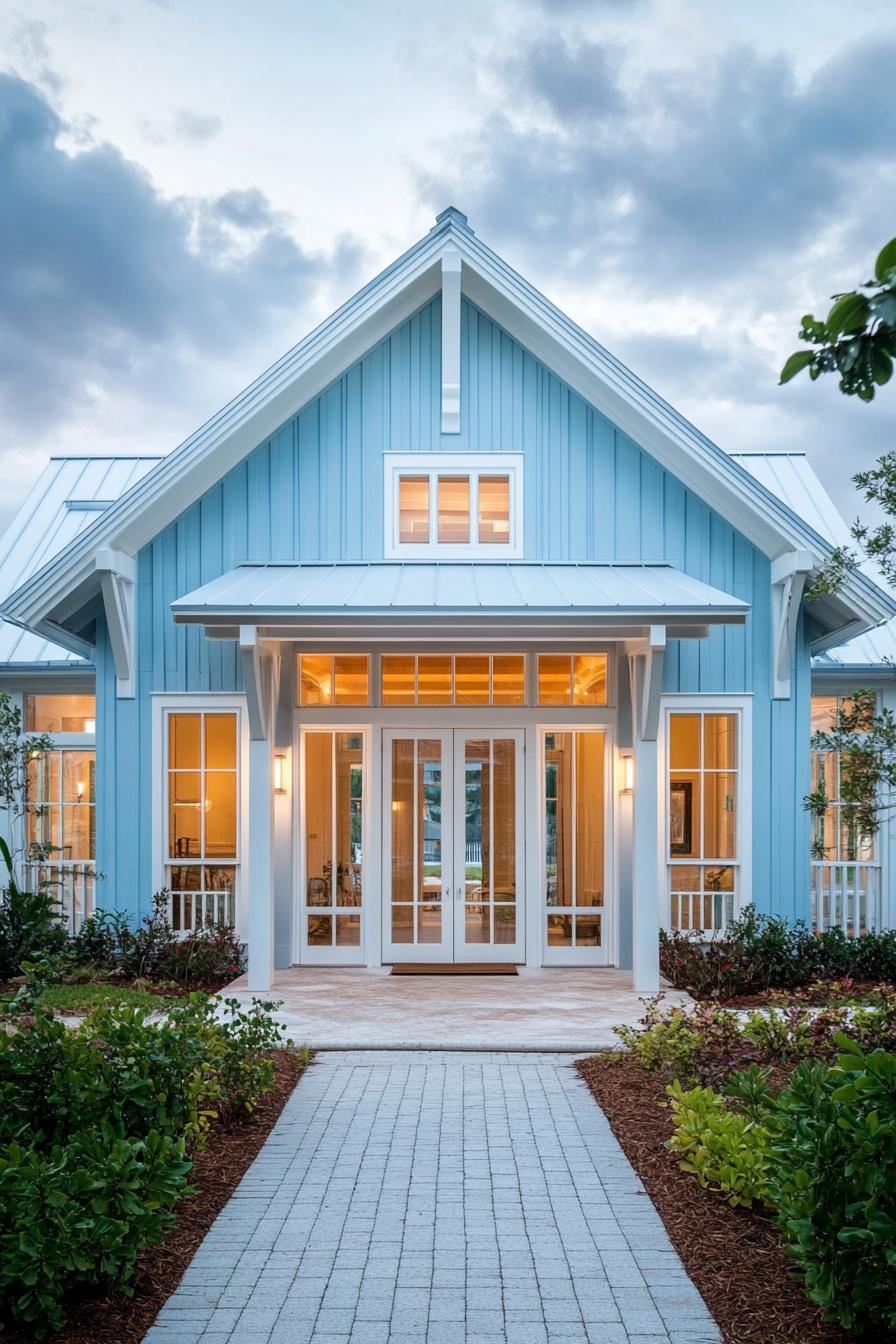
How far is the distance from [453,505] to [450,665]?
1634 millimetres

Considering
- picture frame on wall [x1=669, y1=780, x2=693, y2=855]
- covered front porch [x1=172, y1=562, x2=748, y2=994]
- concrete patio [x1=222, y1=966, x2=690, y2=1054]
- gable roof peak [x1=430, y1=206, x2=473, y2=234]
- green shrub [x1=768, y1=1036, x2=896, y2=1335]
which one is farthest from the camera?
covered front porch [x1=172, y1=562, x2=748, y2=994]

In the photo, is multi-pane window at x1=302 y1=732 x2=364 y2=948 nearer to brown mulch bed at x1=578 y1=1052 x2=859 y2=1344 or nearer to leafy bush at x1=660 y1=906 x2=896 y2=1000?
leafy bush at x1=660 y1=906 x2=896 y2=1000

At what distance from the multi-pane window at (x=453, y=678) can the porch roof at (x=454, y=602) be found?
1208 mm

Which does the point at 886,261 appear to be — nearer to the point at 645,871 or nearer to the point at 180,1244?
the point at 180,1244

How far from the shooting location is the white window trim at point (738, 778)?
38.3 ft

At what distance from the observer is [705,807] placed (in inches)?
465

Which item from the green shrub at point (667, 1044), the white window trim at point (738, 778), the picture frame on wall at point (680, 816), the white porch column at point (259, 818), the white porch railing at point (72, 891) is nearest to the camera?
the green shrub at point (667, 1044)

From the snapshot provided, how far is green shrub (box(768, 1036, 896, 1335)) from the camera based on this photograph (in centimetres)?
364

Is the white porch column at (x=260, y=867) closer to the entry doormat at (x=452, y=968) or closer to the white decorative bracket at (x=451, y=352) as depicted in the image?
the entry doormat at (x=452, y=968)

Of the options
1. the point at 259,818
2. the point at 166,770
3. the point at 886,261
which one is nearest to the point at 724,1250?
the point at 886,261

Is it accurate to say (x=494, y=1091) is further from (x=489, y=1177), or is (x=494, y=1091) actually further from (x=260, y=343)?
(x=260, y=343)

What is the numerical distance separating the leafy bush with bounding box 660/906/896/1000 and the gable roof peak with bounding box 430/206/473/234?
7.07 meters

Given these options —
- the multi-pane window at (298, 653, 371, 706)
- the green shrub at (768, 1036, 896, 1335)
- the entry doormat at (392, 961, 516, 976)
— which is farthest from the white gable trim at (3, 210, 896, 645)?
the green shrub at (768, 1036, 896, 1335)

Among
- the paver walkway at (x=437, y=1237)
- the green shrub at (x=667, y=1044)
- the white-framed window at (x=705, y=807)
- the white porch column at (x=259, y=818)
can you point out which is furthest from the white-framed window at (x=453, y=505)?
the paver walkway at (x=437, y=1237)
